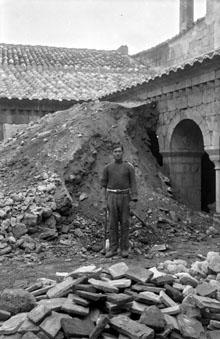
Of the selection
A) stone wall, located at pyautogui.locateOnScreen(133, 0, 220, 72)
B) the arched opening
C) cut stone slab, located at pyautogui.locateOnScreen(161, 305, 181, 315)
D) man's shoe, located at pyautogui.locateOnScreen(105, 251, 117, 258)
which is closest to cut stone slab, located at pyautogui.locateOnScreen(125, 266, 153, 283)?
cut stone slab, located at pyautogui.locateOnScreen(161, 305, 181, 315)

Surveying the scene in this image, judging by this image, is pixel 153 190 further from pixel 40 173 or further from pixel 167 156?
pixel 40 173

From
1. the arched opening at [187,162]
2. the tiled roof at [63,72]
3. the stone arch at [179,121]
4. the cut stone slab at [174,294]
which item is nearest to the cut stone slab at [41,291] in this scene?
the cut stone slab at [174,294]

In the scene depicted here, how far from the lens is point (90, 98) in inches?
555

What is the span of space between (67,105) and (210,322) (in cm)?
1066

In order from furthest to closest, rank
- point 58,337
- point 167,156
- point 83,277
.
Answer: point 167,156
point 83,277
point 58,337

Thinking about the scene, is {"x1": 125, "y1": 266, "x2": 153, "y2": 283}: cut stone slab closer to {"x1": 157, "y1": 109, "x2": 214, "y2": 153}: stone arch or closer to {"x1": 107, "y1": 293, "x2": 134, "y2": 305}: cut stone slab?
{"x1": 107, "y1": 293, "x2": 134, "y2": 305}: cut stone slab

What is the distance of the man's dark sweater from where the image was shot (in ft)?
23.9

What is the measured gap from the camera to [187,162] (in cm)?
1109

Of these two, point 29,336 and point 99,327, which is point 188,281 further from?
point 29,336

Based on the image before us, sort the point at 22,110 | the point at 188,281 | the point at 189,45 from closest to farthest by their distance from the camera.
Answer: the point at 188,281 → the point at 22,110 → the point at 189,45

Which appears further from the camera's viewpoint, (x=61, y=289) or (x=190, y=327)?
(x=61, y=289)

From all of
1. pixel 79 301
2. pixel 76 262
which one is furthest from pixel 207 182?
pixel 79 301

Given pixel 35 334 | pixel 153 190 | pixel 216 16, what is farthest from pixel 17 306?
pixel 216 16

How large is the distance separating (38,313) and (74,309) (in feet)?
1.19
